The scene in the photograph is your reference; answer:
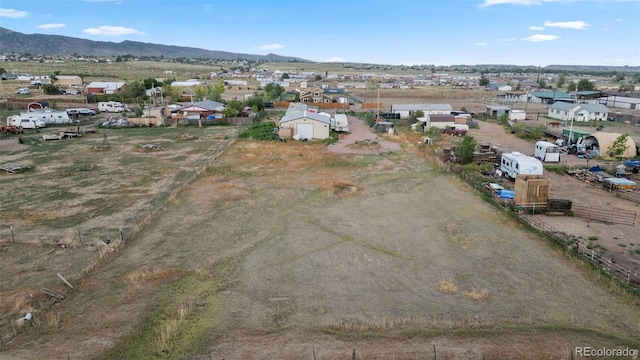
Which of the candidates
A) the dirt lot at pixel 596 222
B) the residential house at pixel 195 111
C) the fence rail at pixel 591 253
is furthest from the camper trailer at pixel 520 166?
the residential house at pixel 195 111

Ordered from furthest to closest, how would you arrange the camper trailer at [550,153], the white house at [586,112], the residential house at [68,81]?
the residential house at [68,81]
the white house at [586,112]
the camper trailer at [550,153]

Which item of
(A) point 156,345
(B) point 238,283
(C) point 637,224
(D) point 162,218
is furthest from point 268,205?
(C) point 637,224

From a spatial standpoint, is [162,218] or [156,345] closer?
[156,345]

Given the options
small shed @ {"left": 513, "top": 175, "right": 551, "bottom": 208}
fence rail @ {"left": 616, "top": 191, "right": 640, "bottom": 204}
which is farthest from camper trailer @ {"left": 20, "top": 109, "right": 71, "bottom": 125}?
fence rail @ {"left": 616, "top": 191, "right": 640, "bottom": 204}

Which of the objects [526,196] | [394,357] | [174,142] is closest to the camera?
[394,357]

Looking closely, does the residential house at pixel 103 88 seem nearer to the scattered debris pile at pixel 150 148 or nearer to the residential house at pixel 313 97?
the residential house at pixel 313 97

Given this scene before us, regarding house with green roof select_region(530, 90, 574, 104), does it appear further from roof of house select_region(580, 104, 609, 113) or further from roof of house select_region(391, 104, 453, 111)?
roof of house select_region(391, 104, 453, 111)

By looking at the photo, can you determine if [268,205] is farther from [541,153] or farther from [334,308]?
[541,153]
